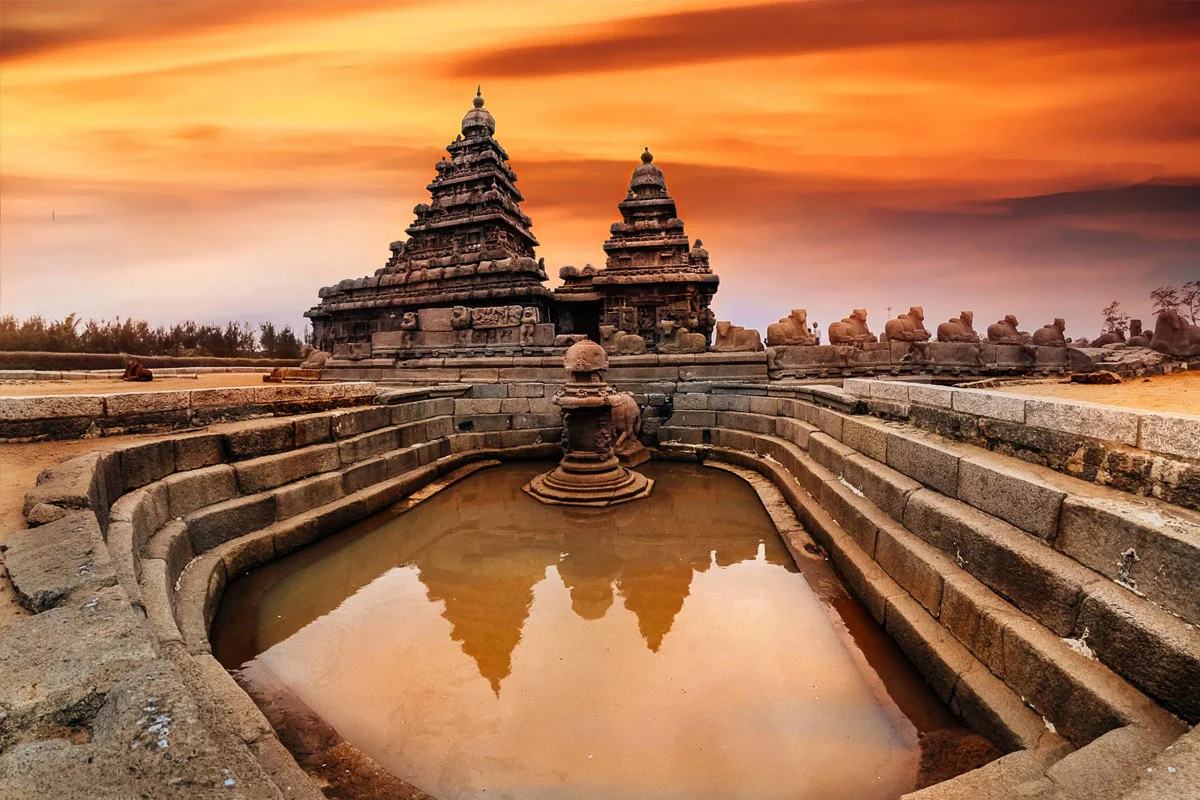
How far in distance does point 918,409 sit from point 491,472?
5.44 meters

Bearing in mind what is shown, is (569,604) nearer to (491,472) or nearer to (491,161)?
(491,472)

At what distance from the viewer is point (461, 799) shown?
2117mm

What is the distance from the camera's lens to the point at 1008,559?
8.29 ft

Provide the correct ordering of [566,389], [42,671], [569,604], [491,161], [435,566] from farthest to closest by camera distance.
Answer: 1. [491,161]
2. [566,389]
3. [435,566]
4. [569,604]
5. [42,671]

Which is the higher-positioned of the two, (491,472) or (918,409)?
(918,409)

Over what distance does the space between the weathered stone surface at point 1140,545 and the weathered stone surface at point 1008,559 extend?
3.9 inches

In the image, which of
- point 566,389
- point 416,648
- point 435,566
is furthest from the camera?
point 566,389

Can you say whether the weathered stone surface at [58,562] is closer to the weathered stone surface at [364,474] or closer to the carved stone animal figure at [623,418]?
the weathered stone surface at [364,474]

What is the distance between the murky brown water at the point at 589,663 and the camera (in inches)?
89.8

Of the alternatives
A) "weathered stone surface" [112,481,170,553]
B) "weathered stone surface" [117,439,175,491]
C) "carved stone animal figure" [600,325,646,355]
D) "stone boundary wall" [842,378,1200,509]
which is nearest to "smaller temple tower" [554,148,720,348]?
"carved stone animal figure" [600,325,646,355]

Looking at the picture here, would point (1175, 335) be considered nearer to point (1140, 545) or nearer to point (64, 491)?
point (1140, 545)

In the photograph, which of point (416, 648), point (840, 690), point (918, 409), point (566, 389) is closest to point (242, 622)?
point (416, 648)

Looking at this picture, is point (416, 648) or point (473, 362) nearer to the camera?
point (416, 648)

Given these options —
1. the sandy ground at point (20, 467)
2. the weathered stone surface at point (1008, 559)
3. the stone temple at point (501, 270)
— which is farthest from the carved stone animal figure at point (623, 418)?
the stone temple at point (501, 270)
